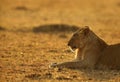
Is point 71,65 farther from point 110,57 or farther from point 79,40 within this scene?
point 110,57

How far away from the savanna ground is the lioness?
8.8 inches

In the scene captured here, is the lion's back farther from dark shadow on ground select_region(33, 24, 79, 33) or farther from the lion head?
dark shadow on ground select_region(33, 24, 79, 33)

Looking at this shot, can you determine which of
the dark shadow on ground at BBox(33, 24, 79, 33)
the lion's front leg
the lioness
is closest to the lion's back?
the lioness

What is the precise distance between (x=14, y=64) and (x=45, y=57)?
1353 mm

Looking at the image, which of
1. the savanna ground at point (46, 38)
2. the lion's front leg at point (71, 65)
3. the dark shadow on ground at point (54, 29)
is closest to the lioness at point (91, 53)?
the lion's front leg at point (71, 65)

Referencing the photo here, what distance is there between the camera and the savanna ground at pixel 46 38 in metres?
11.1

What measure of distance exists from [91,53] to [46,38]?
6633 millimetres

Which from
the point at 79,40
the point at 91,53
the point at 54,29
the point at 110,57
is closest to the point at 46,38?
the point at 54,29

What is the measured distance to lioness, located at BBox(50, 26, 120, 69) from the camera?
459 inches

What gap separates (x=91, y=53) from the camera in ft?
38.9

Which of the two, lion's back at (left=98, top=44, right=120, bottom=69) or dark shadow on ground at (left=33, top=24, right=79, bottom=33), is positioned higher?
dark shadow on ground at (left=33, top=24, right=79, bottom=33)

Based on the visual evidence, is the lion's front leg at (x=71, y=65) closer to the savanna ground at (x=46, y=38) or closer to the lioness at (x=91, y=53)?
the lioness at (x=91, y=53)

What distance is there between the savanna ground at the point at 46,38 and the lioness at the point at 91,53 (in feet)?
0.73

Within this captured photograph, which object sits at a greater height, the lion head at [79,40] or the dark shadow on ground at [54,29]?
the dark shadow on ground at [54,29]
